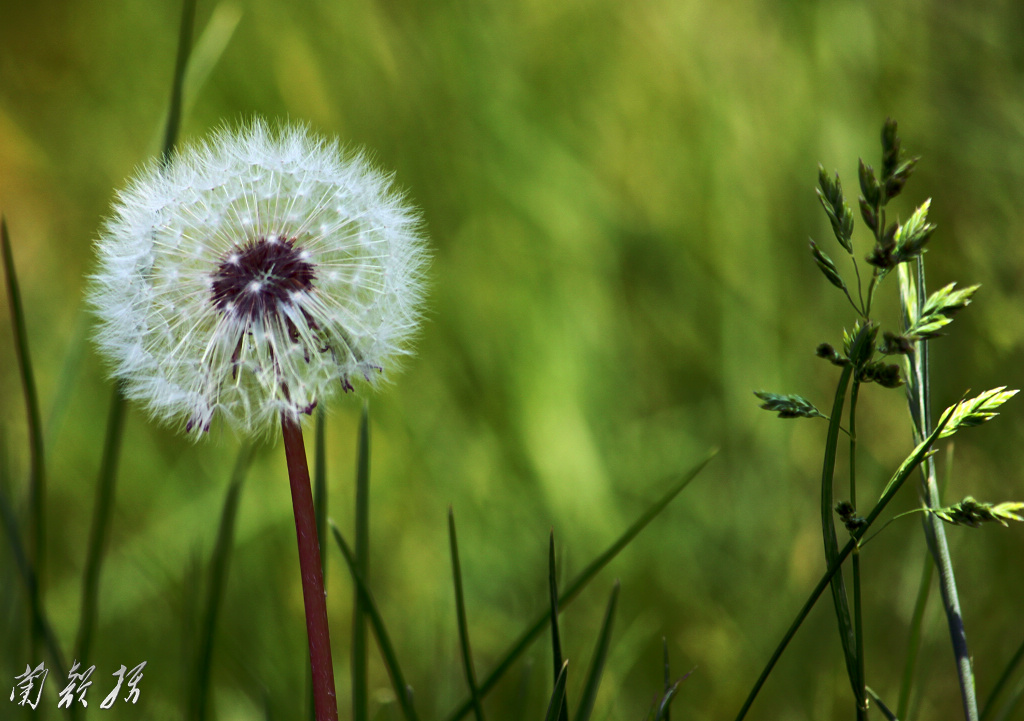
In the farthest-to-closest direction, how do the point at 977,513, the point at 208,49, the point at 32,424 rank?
the point at 208,49 < the point at 32,424 < the point at 977,513

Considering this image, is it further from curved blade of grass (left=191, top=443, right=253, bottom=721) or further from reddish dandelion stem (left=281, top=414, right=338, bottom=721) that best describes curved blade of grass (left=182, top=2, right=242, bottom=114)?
reddish dandelion stem (left=281, top=414, right=338, bottom=721)

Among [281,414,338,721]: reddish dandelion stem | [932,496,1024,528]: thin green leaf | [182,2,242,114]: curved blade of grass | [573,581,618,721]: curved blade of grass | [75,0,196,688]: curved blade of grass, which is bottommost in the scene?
[573,581,618,721]: curved blade of grass

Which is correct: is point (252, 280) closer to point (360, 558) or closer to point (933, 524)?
point (360, 558)

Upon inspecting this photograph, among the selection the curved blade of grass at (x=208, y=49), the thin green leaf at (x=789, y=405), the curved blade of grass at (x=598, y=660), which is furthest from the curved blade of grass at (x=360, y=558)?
the curved blade of grass at (x=208, y=49)

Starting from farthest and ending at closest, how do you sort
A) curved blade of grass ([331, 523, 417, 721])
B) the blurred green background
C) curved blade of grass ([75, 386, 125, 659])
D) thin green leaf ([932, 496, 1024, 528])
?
the blurred green background, curved blade of grass ([75, 386, 125, 659]), curved blade of grass ([331, 523, 417, 721]), thin green leaf ([932, 496, 1024, 528])

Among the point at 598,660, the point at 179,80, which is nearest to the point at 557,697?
the point at 598,660

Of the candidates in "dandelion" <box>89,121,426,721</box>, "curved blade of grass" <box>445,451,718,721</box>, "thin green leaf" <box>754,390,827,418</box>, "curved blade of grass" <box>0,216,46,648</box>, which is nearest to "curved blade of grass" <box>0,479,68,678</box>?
"curved blade of grass" <box>0,216,46,648</box>

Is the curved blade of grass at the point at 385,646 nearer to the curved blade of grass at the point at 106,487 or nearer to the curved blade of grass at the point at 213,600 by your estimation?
the curved blade of grass at the point at 213,600

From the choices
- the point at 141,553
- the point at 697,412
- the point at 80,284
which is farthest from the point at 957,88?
the point at 80,284

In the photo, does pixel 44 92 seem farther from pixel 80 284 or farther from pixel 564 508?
pixel 564 508
